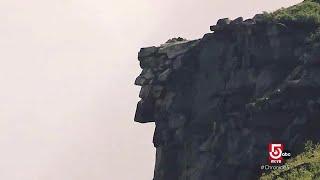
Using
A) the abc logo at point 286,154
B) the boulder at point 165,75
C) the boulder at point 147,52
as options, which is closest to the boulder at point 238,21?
the boulder at point 165,75

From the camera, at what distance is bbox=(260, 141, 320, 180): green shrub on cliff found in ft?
325

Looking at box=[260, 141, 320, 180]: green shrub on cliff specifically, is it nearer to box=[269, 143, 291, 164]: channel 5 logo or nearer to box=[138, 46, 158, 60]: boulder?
box=[269, 143, 291, 164]: channel 5 logo

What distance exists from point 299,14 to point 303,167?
102ft

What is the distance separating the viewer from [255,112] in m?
116

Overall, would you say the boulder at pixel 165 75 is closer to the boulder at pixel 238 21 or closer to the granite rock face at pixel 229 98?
the granite rock face at pixel 229 98

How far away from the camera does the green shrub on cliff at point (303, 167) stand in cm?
9919

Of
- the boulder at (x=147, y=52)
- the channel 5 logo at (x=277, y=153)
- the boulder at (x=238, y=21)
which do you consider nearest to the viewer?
the channel 5 logo at (x=277, y=153)

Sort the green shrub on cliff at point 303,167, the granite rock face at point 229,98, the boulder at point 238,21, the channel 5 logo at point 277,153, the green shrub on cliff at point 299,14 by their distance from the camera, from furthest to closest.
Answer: the boulder at point 238,21, the green shrub on cliff at point 299,14, the granite rock face at point 229,98, the channel 5 logo at point 277,153, the green shrub on cliff at point 303,167

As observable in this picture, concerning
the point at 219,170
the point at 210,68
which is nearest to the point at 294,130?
the point at 219,170

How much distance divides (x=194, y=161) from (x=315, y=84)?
2634cm

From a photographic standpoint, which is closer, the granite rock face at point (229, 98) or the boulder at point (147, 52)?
the granite rock face at point (229, 98)

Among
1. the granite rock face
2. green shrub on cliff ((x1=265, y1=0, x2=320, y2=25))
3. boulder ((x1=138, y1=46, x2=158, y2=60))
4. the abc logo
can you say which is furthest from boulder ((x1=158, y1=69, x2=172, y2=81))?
the abc logo

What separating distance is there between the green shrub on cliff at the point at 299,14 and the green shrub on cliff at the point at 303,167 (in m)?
23.0

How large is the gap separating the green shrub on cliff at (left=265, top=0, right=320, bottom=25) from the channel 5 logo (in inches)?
848
